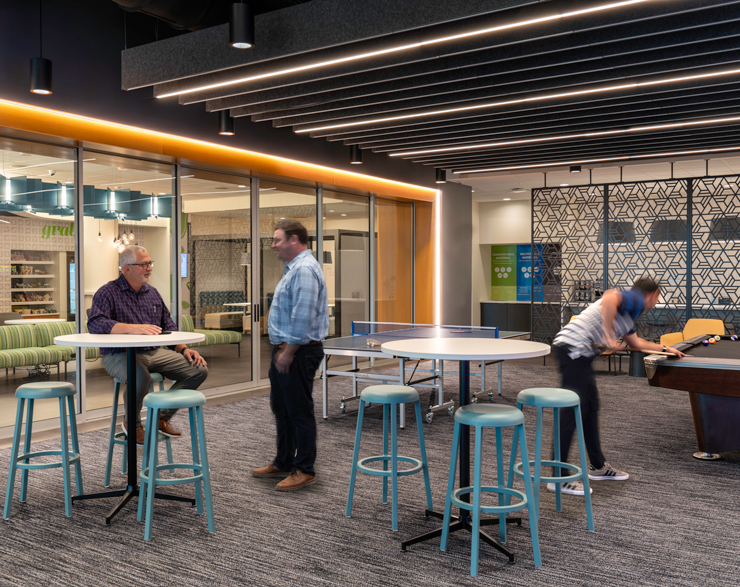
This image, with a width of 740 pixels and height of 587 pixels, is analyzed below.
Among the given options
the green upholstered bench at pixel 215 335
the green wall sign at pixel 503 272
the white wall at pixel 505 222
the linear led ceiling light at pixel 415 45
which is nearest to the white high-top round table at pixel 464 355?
the linear led ceiling light at pixel 415 45

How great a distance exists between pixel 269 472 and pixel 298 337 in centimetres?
107

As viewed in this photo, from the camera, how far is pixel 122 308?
14.0 ft

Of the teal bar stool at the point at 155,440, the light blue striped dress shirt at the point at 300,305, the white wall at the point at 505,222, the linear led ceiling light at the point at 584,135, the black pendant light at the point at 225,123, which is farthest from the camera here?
the white wall at the point at 505,222

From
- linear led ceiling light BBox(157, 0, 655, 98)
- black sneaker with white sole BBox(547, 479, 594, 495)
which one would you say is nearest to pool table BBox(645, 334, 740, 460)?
black sneaker with white sole BBox(547, 479, 594, 495)

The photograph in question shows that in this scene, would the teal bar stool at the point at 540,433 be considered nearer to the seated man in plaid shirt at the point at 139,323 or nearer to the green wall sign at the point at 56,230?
the seated man in plaid shirt at the point at 139,323

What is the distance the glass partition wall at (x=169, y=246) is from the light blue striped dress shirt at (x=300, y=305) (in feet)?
9.41

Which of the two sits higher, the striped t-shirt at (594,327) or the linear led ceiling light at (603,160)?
the linear led ceiling light at (603,160)

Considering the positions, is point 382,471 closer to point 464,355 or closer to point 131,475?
point 464,355

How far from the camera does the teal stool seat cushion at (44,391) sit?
3.70 m

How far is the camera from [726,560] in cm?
306

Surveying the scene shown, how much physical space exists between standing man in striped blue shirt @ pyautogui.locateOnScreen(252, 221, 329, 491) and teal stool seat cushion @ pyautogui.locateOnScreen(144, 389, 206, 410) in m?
0.65

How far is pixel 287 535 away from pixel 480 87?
3.98 metres

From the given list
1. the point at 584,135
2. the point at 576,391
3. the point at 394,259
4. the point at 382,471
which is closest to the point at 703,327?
the point at 584,135

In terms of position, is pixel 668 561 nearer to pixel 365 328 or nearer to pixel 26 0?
pixel 365 328
